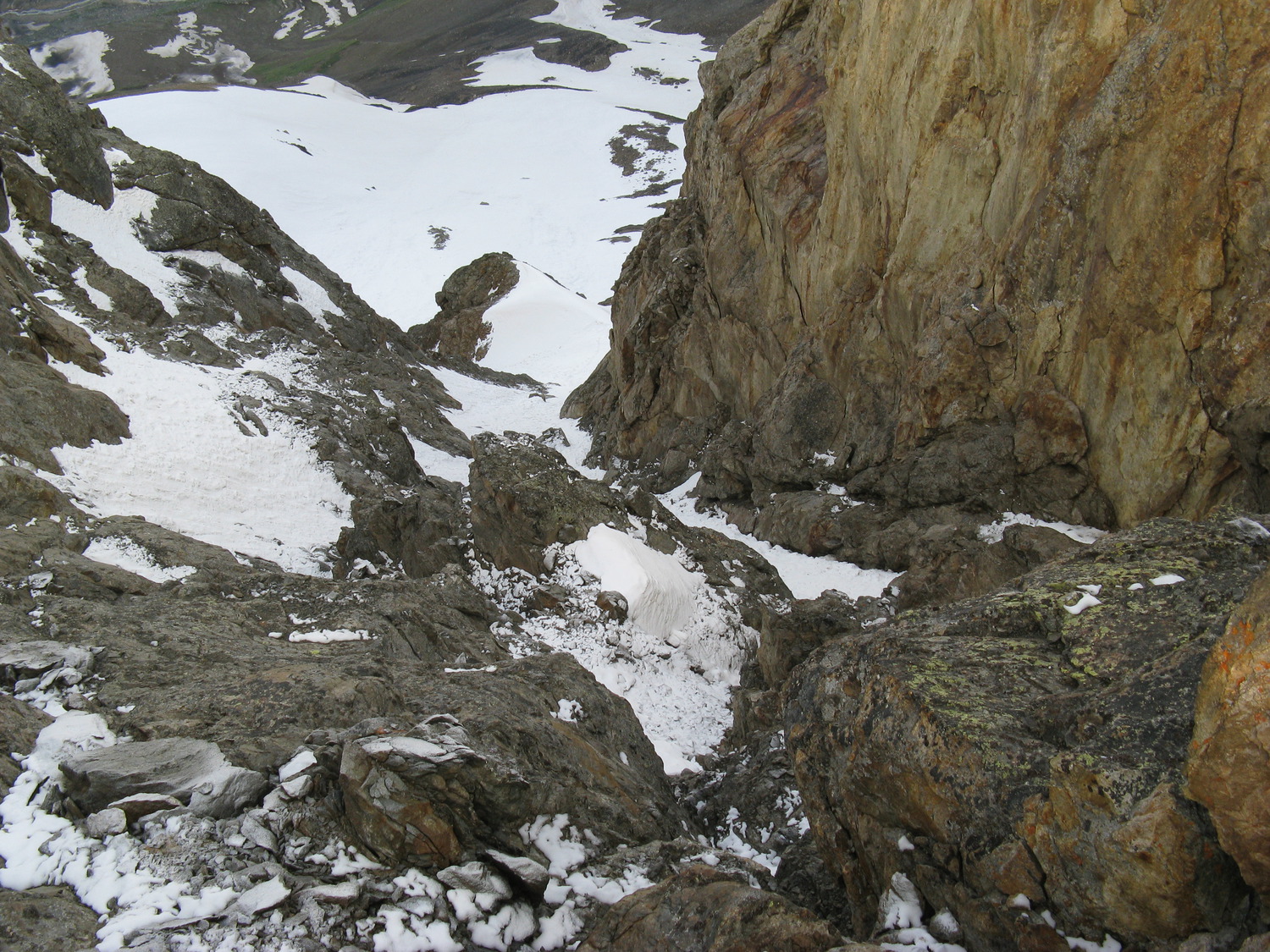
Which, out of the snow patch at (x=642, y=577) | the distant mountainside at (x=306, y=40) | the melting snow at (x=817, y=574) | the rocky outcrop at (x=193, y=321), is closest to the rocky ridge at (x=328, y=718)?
the rocky outcrop at (x=193, y=321)

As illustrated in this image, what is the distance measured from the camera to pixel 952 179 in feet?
46.3

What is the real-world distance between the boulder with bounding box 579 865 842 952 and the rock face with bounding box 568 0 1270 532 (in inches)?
377

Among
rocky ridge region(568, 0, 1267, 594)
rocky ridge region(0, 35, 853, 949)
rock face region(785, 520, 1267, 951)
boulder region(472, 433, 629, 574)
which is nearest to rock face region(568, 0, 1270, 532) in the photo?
rocky ridge region(568, 0, 1267, 594)

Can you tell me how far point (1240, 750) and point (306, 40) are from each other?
4924 inches

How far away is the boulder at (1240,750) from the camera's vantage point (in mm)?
2850

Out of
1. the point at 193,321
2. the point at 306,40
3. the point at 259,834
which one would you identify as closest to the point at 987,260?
the point at 259,834

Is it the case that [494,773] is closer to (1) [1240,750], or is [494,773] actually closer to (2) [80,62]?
(1) [1240,750]

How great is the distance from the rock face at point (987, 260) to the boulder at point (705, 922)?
31.4 feet

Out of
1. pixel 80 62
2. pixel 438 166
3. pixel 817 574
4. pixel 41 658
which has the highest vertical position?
pixel 80 62

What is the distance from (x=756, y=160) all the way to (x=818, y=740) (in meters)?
16.7

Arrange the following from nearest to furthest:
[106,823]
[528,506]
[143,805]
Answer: [106,823], [143,805], [528,506]

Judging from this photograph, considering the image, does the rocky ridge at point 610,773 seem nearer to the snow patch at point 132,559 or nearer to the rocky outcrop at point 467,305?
the snow patch at point 132,559

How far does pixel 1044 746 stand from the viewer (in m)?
3.88

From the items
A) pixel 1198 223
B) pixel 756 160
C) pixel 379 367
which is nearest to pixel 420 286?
pixel 379 367
